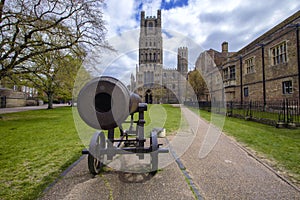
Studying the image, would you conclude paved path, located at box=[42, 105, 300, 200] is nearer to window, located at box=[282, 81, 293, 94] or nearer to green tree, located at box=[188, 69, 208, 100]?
window, located at box=[282, 81, 293, 94]

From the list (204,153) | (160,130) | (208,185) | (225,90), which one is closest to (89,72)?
(160,130)

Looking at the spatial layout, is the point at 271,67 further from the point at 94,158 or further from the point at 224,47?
the point at 224,47

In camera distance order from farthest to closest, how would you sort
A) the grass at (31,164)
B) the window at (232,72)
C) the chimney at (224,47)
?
the chimney at (224,47) → the window at (232,72) → the grass at (31,164)

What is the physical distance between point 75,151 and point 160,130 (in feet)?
10.8

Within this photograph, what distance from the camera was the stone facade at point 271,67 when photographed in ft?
47.4

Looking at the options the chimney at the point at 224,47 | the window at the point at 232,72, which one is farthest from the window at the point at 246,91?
the chimney at the point at 224,47

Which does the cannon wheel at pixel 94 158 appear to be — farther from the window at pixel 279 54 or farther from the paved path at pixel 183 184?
the window at pixel 279 54

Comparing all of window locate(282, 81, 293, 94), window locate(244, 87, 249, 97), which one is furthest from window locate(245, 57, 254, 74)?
window locate(282, 81, 293, 94)

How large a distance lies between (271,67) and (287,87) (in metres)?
2.81

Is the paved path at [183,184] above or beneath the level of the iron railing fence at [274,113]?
beneath

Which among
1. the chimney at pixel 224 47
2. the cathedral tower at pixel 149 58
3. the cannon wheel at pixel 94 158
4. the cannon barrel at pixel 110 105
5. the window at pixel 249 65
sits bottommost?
the cannon wheel at pixel 94 158

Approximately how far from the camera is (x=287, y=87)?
15.4 meters

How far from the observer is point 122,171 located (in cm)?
365

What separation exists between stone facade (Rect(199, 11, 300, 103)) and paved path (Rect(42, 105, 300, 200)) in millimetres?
14559
